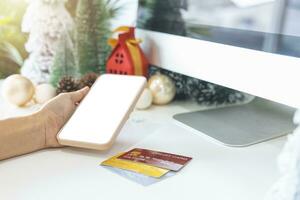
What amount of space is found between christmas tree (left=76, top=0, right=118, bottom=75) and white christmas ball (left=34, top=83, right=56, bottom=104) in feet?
0.48

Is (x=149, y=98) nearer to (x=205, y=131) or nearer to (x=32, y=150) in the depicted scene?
(x=205, y=131)

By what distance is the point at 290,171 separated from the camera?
1.18ft

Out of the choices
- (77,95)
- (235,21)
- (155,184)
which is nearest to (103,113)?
(77,95)

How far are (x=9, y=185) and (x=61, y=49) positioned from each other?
0.49 m

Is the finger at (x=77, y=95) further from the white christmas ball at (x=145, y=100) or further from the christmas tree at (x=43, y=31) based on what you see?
the christmas tree at (x=43, y=31)

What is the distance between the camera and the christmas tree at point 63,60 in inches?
34.3

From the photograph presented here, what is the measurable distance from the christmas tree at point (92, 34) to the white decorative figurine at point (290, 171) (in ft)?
2.12

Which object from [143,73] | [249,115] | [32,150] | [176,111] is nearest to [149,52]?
[143,73]

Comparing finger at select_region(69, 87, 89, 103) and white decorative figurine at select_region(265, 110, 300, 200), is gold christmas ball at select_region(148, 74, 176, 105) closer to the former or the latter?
finger at select_region(69, 87, 89, 103)

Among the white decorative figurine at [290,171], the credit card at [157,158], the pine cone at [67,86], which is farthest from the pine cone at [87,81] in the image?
the white decorative figurine at [290,171]

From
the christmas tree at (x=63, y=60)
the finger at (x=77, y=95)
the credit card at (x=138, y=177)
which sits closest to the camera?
the credit card at (x=138, y=177)

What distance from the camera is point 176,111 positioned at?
31.2 inches

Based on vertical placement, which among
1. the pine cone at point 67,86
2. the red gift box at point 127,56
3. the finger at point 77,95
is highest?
the red gift box at point 127,56

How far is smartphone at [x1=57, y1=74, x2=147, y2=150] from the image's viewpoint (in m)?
0.55
